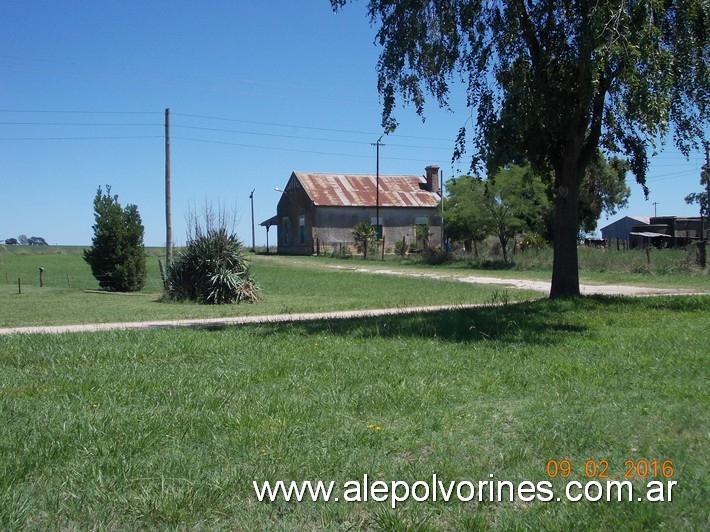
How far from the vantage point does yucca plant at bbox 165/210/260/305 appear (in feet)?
81.5

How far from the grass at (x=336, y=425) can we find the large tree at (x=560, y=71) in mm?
4938

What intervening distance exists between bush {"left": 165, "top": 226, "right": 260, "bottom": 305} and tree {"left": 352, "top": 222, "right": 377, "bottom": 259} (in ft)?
102

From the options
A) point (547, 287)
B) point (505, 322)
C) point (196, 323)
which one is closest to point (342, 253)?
point (547, 287)

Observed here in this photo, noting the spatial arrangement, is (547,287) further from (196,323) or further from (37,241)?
(37,241)

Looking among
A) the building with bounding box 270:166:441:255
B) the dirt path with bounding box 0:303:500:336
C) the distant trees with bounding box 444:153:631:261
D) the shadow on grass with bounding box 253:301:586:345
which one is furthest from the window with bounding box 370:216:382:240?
the shadow on grass with bounding box 253:301:586:345

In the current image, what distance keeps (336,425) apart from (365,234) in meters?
51.0

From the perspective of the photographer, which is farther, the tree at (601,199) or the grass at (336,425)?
the tree at (601,199)

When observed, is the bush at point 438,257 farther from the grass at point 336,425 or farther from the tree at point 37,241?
the tree at point 37,241

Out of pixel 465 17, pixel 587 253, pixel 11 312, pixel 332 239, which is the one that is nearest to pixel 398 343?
pixel 465 17

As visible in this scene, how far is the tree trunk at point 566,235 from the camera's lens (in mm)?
15312

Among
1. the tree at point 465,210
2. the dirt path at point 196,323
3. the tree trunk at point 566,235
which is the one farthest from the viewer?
the tree at point 465,210

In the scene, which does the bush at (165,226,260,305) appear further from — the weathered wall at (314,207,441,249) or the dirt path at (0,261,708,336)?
the weathered wall at (314,207,441,249)
